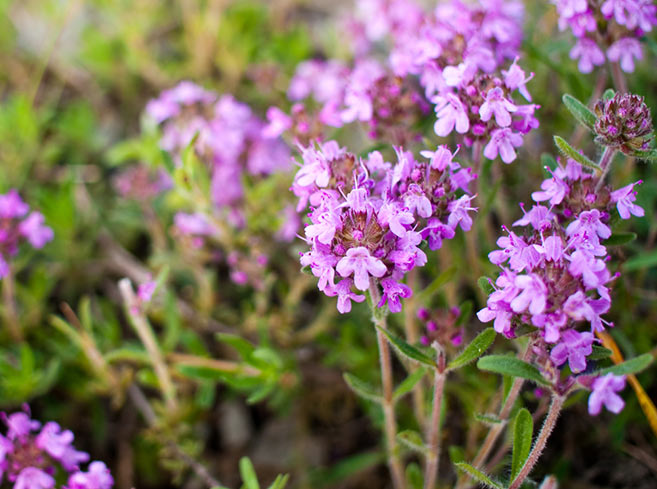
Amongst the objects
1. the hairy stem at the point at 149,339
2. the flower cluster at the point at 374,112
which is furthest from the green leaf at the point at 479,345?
the hairy stem at the point at 149,339

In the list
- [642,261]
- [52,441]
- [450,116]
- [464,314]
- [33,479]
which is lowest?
[33,479]

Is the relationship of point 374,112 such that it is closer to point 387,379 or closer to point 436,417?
point 387,379

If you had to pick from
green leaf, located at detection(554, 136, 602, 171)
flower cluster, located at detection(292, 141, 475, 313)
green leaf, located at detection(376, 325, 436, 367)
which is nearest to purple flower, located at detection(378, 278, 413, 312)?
flower cluster, located at detection(292, 141, 475, 313)

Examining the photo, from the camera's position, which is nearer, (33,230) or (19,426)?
(19,426)

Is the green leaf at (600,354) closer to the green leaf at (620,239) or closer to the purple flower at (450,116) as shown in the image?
the green leaf at (620,239)

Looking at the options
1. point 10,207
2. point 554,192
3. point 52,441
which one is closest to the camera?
point 554,192

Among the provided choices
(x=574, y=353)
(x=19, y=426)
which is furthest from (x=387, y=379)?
(x=19, y=426)
